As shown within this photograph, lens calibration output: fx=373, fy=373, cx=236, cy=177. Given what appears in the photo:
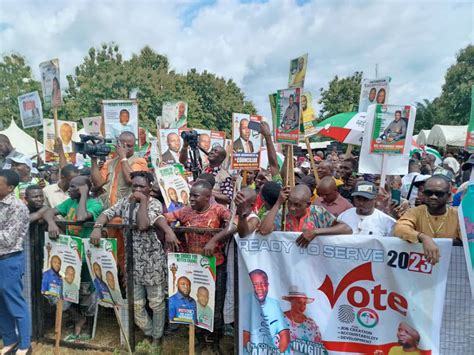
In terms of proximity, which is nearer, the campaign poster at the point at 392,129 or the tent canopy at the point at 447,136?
the campaign poster at the point at 392,129

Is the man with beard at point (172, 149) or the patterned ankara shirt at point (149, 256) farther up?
the man with beard at point (172, 149)

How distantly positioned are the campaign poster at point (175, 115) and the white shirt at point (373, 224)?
265 inches

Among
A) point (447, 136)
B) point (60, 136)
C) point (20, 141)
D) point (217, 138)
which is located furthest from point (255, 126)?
point (447, 136)

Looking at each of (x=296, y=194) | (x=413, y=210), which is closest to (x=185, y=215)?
(x=296, y=194)

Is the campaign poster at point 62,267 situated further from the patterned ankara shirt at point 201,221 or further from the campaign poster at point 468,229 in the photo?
the campaign poster at point 468,229

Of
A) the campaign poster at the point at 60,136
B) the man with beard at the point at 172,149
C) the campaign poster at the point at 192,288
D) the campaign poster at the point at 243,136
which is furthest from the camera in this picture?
the campaign poster at the point at 60,136

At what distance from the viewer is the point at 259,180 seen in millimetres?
6320

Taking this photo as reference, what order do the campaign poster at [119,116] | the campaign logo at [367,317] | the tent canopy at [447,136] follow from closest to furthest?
the campaign logo at [367,317] < the campaign poster at [119,116] < the tent canopy at [447,136]

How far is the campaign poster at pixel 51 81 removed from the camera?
251 inches

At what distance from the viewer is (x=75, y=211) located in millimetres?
4375

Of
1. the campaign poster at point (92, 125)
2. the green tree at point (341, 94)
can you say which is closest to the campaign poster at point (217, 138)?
the campaign poster at point (92, 125)

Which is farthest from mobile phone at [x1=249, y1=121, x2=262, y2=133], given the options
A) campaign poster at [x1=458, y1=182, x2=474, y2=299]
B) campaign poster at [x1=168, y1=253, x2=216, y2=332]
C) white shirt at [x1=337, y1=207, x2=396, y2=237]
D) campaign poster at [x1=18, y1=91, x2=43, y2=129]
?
campaign poster at [x1=18, y1=91, x2=43, y2=129]

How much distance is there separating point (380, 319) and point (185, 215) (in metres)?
2.07

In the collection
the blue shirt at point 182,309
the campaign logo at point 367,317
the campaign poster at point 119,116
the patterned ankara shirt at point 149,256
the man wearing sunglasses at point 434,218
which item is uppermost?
the campaign poster at point 119,116
